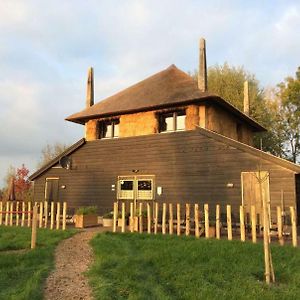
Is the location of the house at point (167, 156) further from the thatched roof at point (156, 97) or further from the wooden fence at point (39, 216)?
the wooden fence at point (39, 216)

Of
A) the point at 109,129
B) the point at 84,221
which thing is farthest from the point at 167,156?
the point at 84,221

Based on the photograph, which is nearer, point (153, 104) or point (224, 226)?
point (224, 226)

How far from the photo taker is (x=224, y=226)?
48.5 ft

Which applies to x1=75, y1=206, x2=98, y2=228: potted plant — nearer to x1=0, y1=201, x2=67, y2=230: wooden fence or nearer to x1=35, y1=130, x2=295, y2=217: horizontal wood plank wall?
x1=0, y1=201, x2=67, y2=230: wooden fence

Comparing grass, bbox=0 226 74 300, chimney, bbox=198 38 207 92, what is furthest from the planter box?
chimney, bbox=198 38 207 92

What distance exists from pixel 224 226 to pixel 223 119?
6.41 m

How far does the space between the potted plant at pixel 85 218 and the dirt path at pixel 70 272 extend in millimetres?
4374

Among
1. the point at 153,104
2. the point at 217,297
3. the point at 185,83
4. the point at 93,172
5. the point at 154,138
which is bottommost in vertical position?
the point at 217,297

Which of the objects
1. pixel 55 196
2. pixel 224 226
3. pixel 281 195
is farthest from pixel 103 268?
pixel 55 196

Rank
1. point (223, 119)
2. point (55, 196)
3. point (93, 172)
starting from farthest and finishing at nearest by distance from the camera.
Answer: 1. point (55, 196)
2. point (93, 172)
3. point (223, 119)

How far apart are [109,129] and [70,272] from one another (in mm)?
13759

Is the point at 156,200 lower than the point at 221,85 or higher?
lower

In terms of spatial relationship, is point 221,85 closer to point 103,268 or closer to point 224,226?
point 224,226

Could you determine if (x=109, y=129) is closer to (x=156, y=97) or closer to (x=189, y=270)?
(x=156, y=97)
